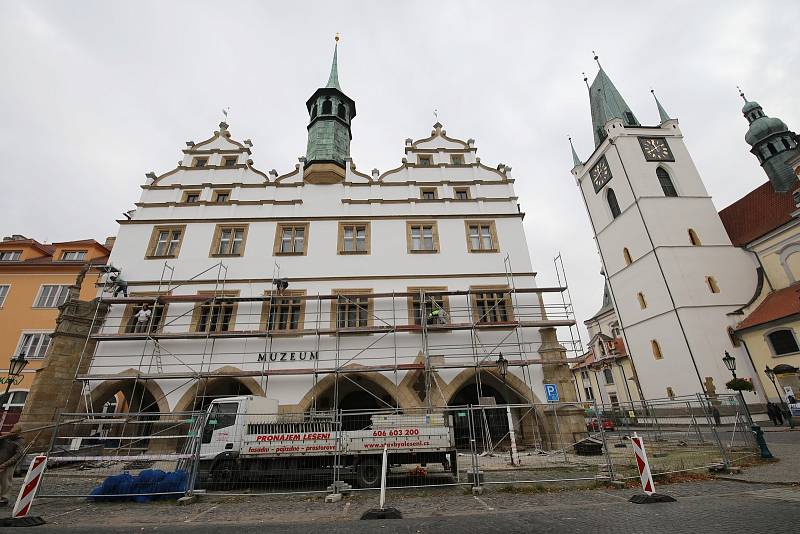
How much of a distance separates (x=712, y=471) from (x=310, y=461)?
8852 mm

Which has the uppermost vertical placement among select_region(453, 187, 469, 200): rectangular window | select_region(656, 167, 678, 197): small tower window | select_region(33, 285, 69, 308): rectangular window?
select_region(656, 167, 678, 197): small tower window

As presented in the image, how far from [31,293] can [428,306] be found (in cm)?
2370

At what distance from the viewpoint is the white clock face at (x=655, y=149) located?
31.9 meters

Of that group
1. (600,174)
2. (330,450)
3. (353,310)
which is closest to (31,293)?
(353,310)

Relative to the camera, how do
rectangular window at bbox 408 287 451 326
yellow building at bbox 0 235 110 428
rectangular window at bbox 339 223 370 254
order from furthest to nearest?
yellow building at bbox 0 235 110 428 < rectangular window at bbox 339 223 370 254 < rectangular window at bbox 408 287 451 326

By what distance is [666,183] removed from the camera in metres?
31.4

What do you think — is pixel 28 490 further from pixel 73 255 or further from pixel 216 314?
pixel 73 255

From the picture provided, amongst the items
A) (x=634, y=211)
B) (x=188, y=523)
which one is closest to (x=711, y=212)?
(x=634, y=211)

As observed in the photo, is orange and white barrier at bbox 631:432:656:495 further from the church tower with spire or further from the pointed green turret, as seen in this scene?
the pointed green turret

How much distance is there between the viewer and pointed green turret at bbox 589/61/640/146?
121ft

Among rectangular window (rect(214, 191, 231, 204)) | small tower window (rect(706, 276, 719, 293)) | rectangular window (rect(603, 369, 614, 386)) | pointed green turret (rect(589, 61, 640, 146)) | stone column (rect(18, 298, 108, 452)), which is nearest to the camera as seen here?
stone column (rect(18, 298, 108, 452))

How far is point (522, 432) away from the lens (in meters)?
14.7

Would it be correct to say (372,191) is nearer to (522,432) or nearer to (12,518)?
(522,432)

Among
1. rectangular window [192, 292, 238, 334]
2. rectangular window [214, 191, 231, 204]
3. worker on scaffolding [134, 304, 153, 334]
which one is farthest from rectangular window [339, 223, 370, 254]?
worker on scaffolding [134, 304, 153, 334]
